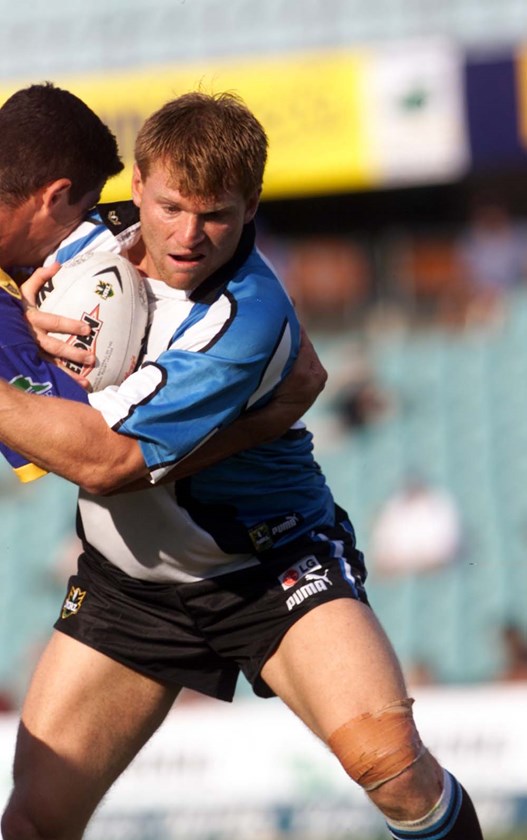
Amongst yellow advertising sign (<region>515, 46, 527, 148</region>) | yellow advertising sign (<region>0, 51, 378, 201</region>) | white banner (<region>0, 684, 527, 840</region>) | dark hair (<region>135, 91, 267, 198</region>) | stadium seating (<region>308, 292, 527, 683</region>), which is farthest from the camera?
yellow advertising sign (<region>0, 51, 378, 201</region>)

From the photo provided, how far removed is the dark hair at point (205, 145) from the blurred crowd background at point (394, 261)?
820 centimetres

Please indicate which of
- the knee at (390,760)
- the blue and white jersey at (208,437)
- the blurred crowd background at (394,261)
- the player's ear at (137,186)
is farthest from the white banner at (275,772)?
the player's ear at (137,186)

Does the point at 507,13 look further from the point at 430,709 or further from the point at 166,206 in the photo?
the point at 166,206

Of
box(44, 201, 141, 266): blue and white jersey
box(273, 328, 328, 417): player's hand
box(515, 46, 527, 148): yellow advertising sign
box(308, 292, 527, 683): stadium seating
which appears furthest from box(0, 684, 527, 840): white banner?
box(515, 46, 527, 148): yellow advertising sign

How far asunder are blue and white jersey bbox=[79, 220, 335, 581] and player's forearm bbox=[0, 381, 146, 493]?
5cm

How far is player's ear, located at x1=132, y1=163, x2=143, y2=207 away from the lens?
4.12 metres

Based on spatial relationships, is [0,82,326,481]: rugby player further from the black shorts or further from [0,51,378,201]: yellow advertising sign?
[0,51,378,201]: yellow advertising sign

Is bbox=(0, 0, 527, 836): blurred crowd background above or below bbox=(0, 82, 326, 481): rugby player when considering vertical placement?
below

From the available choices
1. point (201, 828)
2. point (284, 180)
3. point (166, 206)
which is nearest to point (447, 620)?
point (201, 828)

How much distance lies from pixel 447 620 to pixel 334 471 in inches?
100

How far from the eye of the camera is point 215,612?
4.58 metres

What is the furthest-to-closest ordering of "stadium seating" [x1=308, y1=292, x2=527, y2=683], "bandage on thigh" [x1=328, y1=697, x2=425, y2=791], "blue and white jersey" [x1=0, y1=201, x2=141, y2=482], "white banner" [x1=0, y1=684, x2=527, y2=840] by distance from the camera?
"stadium seating" [x1=308, y1=292, x2=527, y2=683], "white banner" [x1=0, y1=684, x2=527, y2=840], "bandage on thigh" [x1=328, y1=697, x2=425, y2=791], "blue and white jersey" [x1=0, y1=201, x2=141, y2=482]

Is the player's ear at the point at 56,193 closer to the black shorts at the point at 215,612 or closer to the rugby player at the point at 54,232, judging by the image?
the rugby player at the point at 54,232

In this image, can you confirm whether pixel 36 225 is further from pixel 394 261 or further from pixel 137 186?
pixel 394 261
